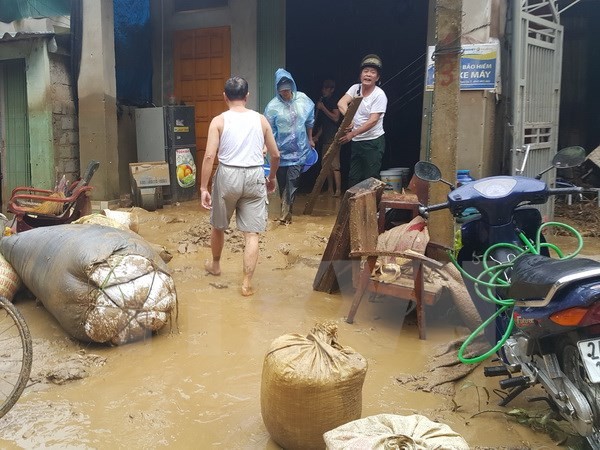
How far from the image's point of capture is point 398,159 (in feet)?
41.9

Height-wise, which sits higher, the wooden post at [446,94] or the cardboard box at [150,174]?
the wooden post at [446,94]

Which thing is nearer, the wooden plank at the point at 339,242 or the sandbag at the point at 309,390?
the sandbag at the point at 309,390

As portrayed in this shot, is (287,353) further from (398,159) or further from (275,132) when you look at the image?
(398,159)

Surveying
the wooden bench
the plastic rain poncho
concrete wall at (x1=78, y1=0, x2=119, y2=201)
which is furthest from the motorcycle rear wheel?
concrete wall at (x1=78, y1=0, x2=119, y2=201)

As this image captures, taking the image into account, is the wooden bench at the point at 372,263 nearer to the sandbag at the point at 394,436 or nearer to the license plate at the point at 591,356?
the license plate at the point at 591,356

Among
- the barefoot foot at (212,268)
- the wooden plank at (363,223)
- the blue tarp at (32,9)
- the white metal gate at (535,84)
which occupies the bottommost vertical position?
the barefoot foot at (212,268)

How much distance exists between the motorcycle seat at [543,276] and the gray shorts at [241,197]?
102 inches

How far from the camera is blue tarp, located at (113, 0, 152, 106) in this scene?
9547mm

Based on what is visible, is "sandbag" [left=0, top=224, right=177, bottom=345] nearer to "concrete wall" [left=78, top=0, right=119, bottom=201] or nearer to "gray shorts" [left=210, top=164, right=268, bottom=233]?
"gray shorts" [left=210, top=164, right=268, bottom=233]

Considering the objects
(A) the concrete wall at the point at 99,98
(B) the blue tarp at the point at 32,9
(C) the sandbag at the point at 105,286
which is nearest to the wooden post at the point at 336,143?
(A) the concrete wall at the point at 99,98

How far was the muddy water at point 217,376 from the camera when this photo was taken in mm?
2850

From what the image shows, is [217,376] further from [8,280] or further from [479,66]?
[479,66]

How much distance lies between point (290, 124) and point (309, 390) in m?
5.39

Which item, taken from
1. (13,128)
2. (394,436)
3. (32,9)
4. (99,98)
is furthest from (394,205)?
(13,128)
